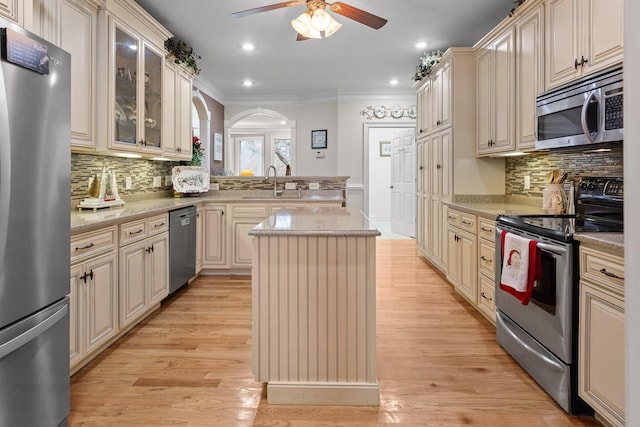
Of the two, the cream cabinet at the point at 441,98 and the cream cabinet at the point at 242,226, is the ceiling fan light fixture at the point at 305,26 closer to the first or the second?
the cream cabinet at the point at 441,98

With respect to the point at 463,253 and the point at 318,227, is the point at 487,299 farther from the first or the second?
the point at 318,227

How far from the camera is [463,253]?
3.44 meters

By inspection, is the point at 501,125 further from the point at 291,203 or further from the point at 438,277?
the point at 291,203

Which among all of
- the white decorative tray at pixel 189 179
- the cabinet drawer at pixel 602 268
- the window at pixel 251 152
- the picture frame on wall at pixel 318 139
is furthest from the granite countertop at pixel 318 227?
the window at pixel 251 152

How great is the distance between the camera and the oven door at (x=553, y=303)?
72.4 inches

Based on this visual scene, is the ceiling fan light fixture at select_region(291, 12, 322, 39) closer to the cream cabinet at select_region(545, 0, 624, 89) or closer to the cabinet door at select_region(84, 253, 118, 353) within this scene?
the cream cabinet at select_region(545, 0, 624, 89)

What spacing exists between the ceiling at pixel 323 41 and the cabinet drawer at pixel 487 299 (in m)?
2.46

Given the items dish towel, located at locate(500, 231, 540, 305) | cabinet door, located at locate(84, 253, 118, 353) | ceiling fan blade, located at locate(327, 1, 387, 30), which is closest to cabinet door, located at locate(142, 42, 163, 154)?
cabinet door, located at locate(84, 253, 118, 353)

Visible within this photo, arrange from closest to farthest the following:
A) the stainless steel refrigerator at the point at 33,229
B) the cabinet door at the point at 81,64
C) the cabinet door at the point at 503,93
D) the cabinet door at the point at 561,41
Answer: the stainless steel refrigerator at the point at 33,229, the cabinet door at the point at 561,41, the cabinet door at the point at 81,64, the cabinet door at the point at 503,93

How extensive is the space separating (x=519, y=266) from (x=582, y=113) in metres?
0.90

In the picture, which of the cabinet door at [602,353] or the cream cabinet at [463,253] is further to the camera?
the cream cabinet at [463,253]

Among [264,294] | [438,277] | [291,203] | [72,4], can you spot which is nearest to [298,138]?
[291,203]

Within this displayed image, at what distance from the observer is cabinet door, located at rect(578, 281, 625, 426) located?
1.54 meters

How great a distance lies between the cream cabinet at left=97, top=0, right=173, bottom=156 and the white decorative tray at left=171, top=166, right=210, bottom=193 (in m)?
0.80
